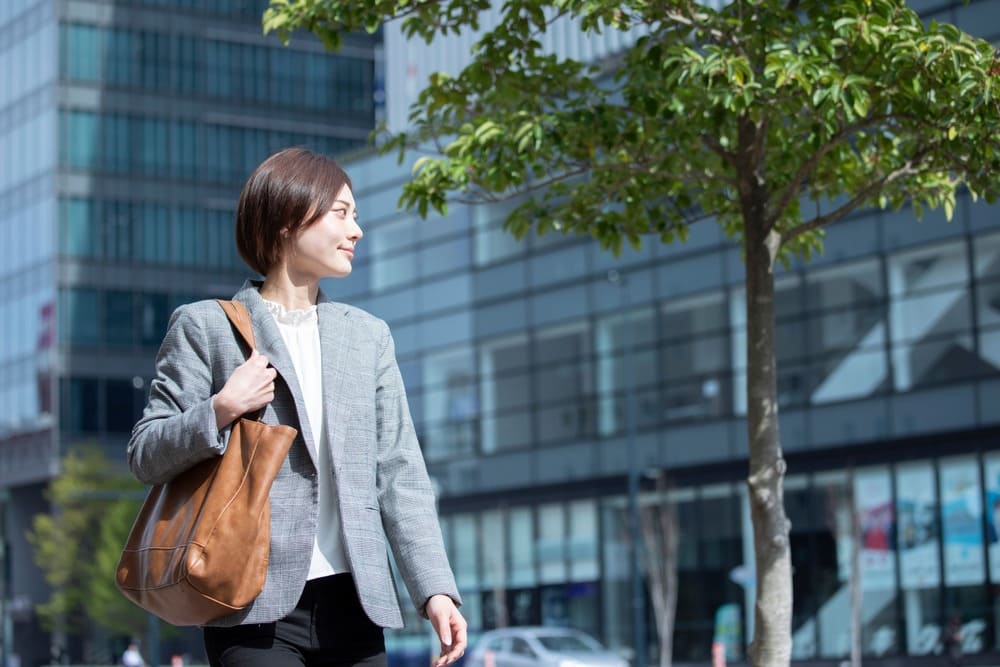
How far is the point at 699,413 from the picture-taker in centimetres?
4153

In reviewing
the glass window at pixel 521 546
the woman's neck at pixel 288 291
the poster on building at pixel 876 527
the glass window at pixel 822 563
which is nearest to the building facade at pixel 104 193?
the glass window at pixel 521 546

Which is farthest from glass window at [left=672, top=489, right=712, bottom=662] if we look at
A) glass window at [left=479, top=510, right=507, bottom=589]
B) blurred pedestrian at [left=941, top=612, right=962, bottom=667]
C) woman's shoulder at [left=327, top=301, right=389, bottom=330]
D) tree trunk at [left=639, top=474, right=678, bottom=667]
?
woman's shoulder at [left=327, top=301, right=389, bottom=330]

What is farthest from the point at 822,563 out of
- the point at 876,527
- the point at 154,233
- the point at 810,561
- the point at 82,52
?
the point at 82,52

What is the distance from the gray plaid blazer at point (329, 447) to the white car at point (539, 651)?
26.7 meters

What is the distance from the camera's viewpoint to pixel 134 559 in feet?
11.0

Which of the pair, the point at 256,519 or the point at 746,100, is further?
the point at 746,100

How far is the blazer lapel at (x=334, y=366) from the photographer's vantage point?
3498mm

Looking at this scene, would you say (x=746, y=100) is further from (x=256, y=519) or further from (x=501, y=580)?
(x=501, y=580)

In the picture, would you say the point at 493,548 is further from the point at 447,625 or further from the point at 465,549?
the point at 447,625

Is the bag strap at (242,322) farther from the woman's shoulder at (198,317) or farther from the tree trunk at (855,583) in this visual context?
the tree trunk at (855,583)

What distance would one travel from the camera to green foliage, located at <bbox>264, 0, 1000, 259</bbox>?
8.59m

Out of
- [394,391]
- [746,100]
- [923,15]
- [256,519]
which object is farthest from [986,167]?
[923,15]

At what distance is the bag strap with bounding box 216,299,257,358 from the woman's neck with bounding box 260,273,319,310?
0.42ft

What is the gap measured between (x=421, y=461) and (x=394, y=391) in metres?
0.22
